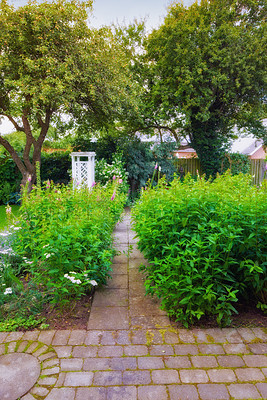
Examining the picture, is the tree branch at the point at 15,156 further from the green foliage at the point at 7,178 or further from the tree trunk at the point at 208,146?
the tree trunk at the point at 208,146

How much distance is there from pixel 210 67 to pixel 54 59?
5.71 metres

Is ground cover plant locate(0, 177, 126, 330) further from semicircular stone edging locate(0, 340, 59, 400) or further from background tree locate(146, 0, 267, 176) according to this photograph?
background tree locate(146, 0, 267, 176)

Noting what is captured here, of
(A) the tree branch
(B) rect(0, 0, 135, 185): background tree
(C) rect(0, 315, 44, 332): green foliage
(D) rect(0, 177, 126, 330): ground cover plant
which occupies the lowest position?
(C) rect(0, 315, 44, 332): green foliage

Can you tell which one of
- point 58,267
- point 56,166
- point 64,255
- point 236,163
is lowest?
point 58,267

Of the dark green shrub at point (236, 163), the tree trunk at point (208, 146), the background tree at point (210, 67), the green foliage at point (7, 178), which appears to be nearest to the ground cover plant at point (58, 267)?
the green foliage at point (7, 178)

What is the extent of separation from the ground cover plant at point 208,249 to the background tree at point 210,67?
7663 mm

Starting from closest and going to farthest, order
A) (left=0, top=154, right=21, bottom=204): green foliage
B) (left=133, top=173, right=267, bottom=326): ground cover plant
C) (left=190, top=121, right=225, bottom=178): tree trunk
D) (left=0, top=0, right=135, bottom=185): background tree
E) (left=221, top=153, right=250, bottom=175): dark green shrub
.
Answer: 1. (left=133, top=173, right=267, bottom=326): ground cover plant
2. (left=0, top=0, right=135, bottom=185): background tree
3. (left=0, top=154, right=21, bottom=204): green foliage
4. (left=190, top=121, right=225, bottom=178): tree trunk
5. (left=221, top=153, right=250, bottom=175): dark green shrub

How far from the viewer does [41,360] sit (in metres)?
1.91

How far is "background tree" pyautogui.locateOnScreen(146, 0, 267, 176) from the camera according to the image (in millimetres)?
9148

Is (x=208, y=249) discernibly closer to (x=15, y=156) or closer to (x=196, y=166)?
(x=15, y=156)

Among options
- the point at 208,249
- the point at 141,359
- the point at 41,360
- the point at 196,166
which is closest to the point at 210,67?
the point at 196,166

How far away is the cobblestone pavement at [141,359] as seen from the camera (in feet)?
5.47

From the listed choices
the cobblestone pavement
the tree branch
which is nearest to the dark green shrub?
the tree branch

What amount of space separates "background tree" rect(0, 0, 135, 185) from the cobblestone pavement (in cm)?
529
